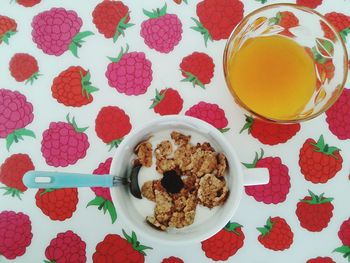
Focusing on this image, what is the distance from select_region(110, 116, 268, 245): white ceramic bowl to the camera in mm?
716

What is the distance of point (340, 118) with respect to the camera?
2.77 ft

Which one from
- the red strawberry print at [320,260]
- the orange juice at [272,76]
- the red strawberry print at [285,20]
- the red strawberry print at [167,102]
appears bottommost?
the red strawberry print at [320,260]

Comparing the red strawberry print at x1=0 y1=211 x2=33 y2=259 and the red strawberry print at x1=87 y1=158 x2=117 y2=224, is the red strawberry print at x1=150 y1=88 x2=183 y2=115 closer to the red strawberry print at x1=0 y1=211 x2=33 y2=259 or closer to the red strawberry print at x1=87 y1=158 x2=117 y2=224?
the red strawberry print at x1=87 y1=158 x2=117 y2=224

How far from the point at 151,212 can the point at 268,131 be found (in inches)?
11.1

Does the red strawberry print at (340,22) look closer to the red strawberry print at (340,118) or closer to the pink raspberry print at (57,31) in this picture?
the red strawberry print at (340,118)

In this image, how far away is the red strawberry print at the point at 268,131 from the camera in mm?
839

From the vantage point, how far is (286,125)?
845 millimetres

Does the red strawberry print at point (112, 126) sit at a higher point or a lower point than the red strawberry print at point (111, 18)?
lower

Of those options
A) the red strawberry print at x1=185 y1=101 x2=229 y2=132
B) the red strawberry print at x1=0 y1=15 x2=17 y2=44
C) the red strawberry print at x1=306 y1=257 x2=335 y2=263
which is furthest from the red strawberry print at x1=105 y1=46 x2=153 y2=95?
A: the red strawberry print at x1=306 y1=257 x2=335 y2=263

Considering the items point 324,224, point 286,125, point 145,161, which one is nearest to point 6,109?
point 145,161

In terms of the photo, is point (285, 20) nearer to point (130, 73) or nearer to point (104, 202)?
point (130, 73)

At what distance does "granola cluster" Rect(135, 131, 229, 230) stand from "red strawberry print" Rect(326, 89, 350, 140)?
9.7 inches

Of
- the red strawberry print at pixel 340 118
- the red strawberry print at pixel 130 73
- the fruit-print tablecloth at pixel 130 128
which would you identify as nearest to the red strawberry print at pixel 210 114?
the fruit-print tablecloth at pixel 130 128

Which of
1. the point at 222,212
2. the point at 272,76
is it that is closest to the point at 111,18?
the point at 272,76
